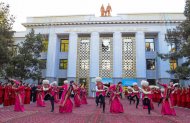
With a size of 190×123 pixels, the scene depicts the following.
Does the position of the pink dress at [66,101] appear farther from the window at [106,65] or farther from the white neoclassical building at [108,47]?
the window at [106,65]

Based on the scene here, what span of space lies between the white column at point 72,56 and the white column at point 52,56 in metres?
2.49

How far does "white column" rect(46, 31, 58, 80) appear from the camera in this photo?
39688mm

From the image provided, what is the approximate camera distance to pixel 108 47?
4081 cm

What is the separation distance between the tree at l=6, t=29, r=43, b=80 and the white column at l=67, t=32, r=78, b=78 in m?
6.74

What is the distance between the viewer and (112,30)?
40.3 m

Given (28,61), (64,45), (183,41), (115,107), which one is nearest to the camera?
(115,107)

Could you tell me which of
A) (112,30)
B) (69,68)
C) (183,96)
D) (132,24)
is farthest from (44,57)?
(183,96)

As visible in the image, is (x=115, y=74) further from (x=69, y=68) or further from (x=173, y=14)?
(x=173, y=14)

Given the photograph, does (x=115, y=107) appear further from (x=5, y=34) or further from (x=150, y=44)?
(x=150, y=44)

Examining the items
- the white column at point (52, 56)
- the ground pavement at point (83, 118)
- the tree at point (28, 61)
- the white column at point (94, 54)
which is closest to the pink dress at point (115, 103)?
the ground pavement at point (83, 118)

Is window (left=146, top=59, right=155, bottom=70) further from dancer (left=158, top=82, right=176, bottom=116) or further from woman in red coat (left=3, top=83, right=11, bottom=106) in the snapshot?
dancer (left=158, top=82, right=176, bottom=116)

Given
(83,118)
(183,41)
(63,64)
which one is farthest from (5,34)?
(63,64)

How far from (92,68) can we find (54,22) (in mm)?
10219

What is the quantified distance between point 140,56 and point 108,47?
5.56m
